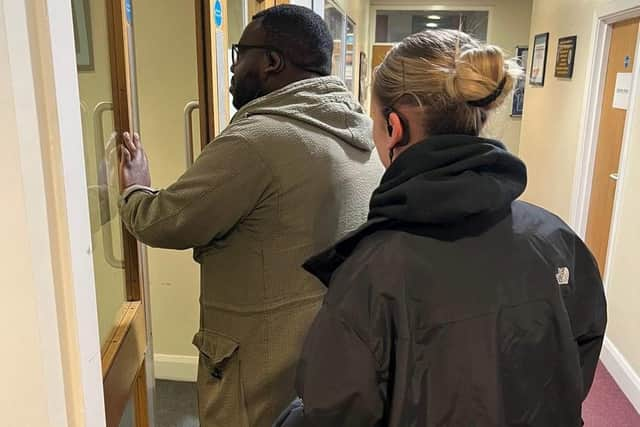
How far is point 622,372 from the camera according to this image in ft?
9.61

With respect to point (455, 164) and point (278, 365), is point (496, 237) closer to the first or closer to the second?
point (455, 164)

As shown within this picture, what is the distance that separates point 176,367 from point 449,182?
2299mm

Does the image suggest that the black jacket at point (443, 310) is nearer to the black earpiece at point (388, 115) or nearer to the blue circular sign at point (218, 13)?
the black earpiece at point (388, 115)

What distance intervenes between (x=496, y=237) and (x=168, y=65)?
6.22ft

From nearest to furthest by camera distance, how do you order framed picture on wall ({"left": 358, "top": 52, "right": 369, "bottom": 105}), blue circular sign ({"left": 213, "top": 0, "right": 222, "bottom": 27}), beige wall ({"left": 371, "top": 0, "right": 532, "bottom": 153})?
blue circular sign ({"left": 213, "top": 0, "right": 222, "bottom": 27}) < beige wall ({"left": 371, "top": 0, "right": 532, "bottom": 153}) < framed picture on wall ({"left": 358, "top": 52, "right": 369, "bottom": 105})

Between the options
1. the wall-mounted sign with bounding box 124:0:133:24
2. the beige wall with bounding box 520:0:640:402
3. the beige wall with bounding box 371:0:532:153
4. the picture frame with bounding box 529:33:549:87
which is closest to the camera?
the wall-mounted sign with bounding box 124:0:133:24

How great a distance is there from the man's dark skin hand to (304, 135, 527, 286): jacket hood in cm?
66

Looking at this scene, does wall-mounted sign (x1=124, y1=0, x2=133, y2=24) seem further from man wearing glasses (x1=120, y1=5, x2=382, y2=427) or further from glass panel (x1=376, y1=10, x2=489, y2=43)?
glass panel (x1=376, y1=10, x2=489, y2=43)

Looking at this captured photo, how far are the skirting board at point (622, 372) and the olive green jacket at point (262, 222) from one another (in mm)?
2155

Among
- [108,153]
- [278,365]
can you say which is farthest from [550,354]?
[108,153]

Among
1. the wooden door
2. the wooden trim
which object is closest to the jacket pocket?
the wooden trim

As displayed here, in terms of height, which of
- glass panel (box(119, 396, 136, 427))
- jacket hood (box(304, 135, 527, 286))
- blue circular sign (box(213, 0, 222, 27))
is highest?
blue circular sign (box(213, 0, 222, 27))

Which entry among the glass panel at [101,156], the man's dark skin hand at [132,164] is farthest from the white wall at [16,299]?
the man's dark skin hand at [132,164]

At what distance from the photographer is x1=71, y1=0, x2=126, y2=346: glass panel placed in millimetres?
1122
